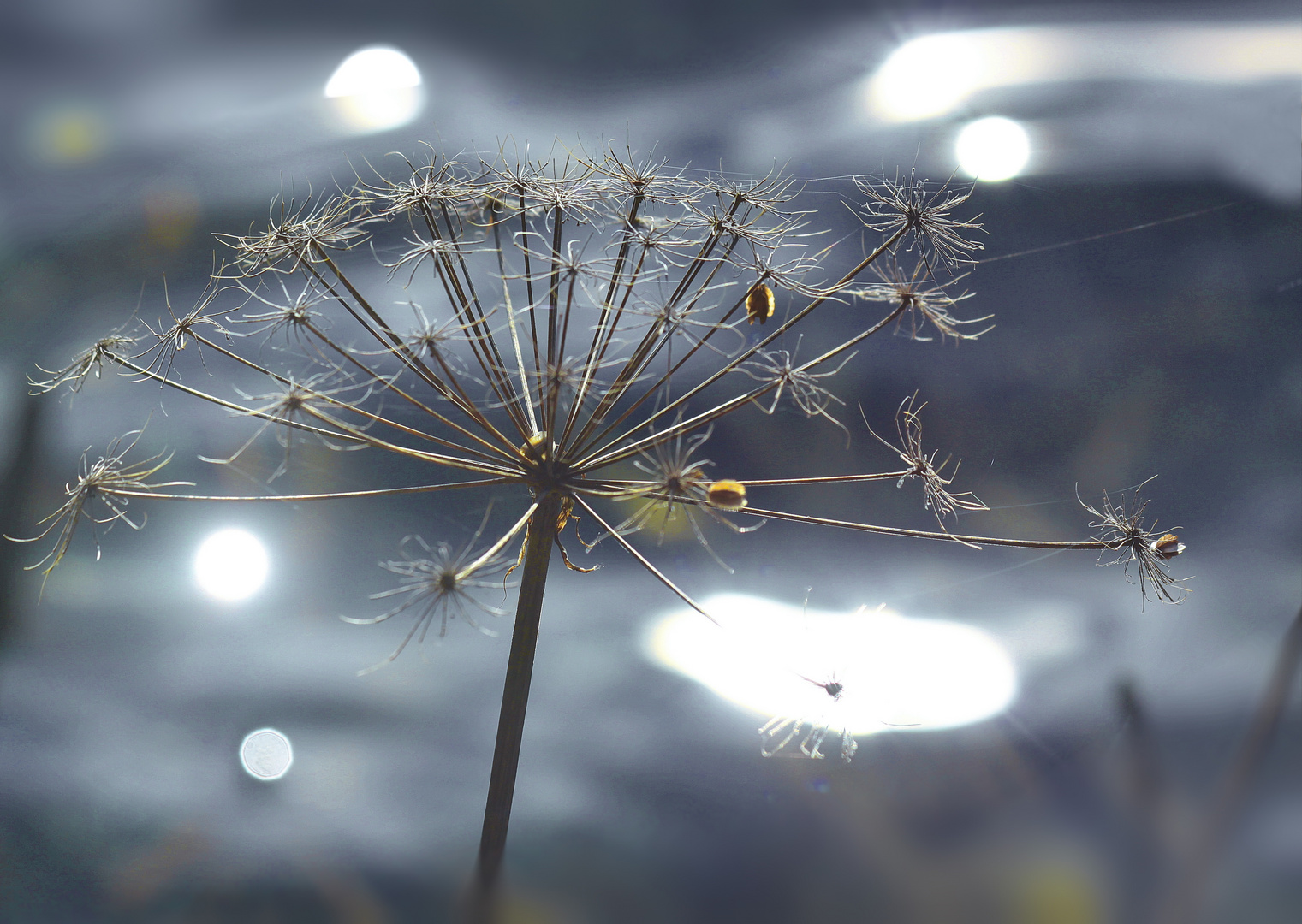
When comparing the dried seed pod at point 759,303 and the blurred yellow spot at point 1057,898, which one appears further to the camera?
the blurred yellow spot at point 1057,898

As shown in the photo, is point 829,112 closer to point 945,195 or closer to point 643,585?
point 945,195

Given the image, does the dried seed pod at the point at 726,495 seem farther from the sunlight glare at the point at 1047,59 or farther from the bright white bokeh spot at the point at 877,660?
the sunlight glare at the point at 1047,59

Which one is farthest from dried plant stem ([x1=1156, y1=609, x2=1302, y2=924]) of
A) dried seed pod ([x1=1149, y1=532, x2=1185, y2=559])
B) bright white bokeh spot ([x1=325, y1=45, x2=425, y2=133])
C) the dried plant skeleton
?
bright white bokeh spot ([x1=325, y1=45, x2=425, y2=133])

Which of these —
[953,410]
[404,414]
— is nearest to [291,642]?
[404,414]

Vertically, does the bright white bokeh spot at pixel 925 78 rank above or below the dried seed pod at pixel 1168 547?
above

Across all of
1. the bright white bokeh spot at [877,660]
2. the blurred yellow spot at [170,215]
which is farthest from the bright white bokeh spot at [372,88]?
the bright white bokeh spot at [877,660]

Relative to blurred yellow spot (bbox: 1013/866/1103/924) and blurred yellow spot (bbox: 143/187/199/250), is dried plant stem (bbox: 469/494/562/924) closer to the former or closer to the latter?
blurred yellow spot (bbox: 1013/866/1103/924)

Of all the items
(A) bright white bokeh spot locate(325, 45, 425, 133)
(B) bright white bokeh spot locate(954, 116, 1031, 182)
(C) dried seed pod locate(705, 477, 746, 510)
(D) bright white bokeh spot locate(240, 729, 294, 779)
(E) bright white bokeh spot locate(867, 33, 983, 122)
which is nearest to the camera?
(C) dried seed pod locate(705, 477, 746, 510)
